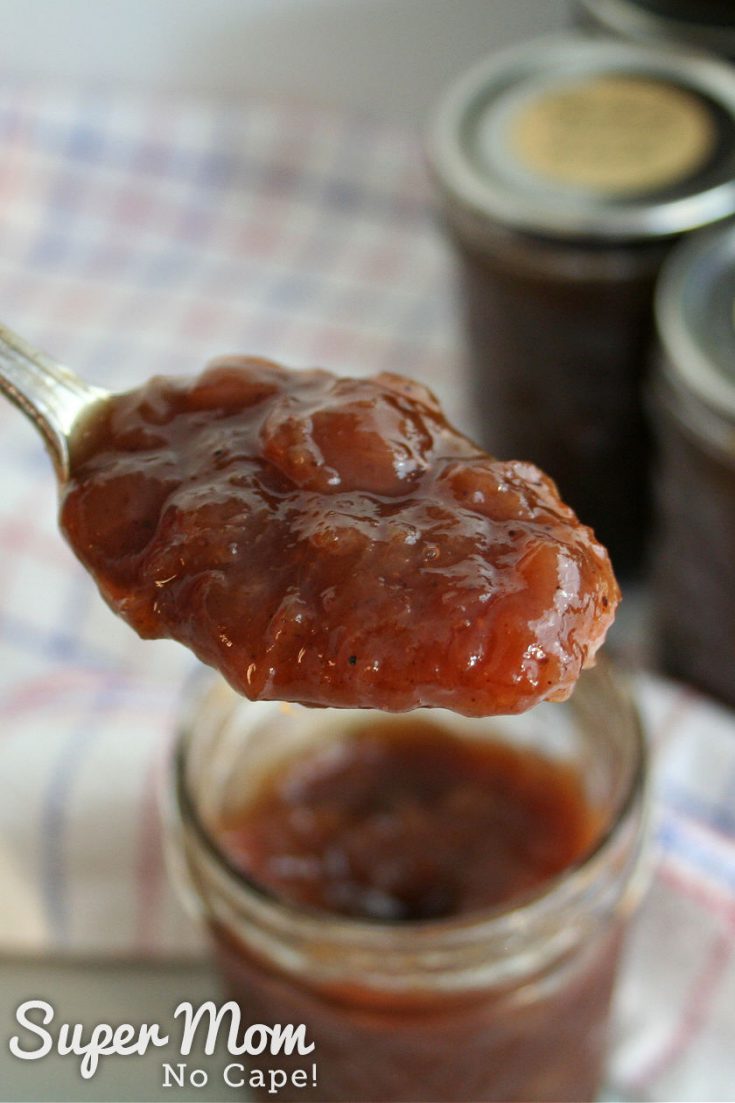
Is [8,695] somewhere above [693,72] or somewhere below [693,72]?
below

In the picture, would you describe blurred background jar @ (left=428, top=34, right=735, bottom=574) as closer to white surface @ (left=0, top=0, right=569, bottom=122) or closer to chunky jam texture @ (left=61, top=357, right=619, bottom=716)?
white surface @ (left=0, top=0, right=569, bottom=122)

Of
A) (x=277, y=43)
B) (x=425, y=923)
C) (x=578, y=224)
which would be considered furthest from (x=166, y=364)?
(x=425, y=923)

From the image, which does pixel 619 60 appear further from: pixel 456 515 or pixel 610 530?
pixel 456 515

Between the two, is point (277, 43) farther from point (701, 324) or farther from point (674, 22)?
point (701, 324)

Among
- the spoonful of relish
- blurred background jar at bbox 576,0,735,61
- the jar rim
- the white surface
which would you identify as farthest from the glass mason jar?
the white surface

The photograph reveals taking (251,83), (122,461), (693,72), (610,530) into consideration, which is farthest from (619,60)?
(122,461)

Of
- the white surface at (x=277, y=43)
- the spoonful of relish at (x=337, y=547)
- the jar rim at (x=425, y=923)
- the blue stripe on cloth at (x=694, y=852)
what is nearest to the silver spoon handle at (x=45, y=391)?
the spoonful of relish at (x=337, y=547)

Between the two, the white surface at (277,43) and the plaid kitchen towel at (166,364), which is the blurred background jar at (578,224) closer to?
the plaid kitchen towel at (166,364)
